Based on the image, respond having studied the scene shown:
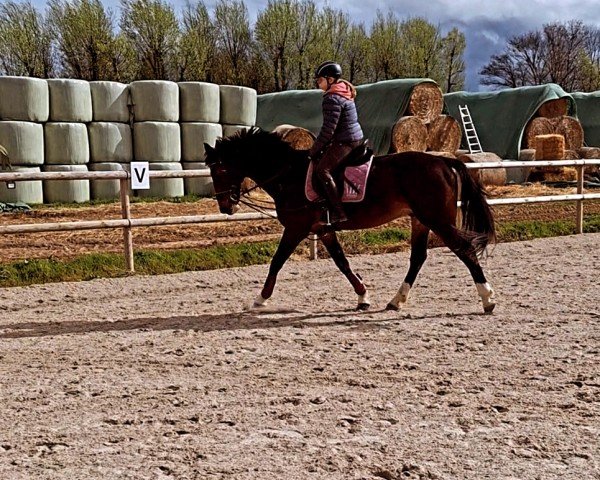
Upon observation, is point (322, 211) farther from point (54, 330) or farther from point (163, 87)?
point (163, 87)

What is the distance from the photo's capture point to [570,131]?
2333 centimetres

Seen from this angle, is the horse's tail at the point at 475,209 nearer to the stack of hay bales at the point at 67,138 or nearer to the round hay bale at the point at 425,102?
the stack of hay bales at the point at 67,138

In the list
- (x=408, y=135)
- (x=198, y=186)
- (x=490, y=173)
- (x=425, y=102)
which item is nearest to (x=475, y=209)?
(x=198, y=186)

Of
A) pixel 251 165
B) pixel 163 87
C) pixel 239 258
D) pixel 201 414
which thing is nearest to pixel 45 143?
pixel 163 87

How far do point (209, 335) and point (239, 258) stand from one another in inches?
153

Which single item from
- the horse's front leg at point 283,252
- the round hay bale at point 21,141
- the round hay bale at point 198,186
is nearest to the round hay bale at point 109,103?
the round hay bale at point 21,141

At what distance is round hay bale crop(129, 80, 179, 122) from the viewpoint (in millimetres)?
16781

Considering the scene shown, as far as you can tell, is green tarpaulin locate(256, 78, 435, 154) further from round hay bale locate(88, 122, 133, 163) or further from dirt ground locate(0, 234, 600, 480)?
dirt ground locate(0, 234, 600, 480)

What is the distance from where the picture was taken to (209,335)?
5.35 metres

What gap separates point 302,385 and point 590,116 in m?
24.1

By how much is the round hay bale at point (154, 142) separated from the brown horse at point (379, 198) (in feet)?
34.7

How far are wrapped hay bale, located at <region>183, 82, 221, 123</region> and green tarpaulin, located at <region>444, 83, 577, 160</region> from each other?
997 cm

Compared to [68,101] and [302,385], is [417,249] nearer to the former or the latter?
[302,385]

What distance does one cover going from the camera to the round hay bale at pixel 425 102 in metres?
21.2
